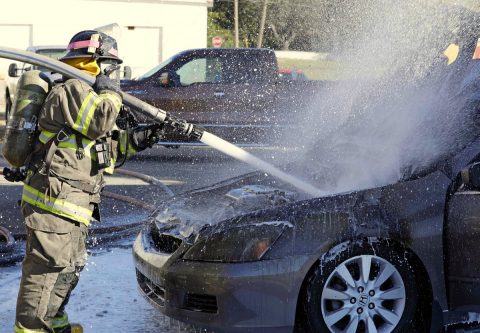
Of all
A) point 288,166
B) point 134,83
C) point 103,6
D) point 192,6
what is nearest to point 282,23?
point 192,6

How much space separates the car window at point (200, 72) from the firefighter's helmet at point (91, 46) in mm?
8676

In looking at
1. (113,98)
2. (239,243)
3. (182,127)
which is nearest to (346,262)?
(239,243)

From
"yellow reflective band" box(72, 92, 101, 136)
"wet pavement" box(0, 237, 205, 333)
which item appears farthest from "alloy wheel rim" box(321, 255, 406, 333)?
"yellow reflective band" box(72, 92, 101, 136)

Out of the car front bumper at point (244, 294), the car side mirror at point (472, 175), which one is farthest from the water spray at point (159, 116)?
the car side mirror at point (472, 175)

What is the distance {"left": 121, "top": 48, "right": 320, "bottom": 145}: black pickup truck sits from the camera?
12.8 metres

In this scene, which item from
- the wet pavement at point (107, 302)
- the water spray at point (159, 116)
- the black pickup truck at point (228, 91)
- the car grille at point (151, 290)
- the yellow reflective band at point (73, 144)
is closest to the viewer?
the yellow reflective band at point (73, 144)

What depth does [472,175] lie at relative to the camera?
163 inches

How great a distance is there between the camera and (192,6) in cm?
3117

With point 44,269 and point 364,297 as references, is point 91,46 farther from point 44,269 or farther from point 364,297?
point 364,297

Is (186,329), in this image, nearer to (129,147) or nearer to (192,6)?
(129,147)

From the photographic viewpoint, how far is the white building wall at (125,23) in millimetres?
28766

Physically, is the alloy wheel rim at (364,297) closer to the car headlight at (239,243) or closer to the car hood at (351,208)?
the car hood at (351,208)

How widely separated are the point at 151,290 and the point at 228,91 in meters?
8.47

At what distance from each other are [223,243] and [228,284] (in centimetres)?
24
